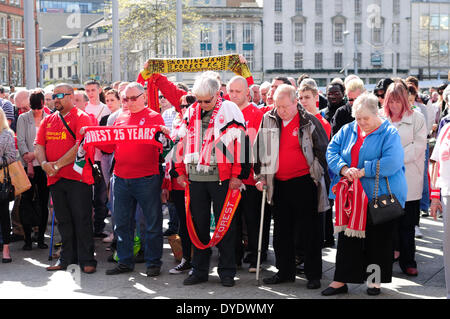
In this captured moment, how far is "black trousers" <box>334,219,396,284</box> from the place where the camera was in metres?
6.47

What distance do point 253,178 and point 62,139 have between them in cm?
229

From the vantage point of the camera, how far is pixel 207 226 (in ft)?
23.7

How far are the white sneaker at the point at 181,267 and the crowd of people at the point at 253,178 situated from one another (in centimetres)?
1

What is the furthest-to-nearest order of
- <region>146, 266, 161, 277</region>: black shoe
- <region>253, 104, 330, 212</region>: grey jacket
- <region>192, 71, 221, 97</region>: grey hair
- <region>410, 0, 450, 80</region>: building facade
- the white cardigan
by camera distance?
<region>410, 0, 450, 80</region>: building facade
<region>146, 266, 161, 277</region>: black shoe
the white cardigan
<region>192, 71, 221, 97</region>: grey hair
<region>253, 104, 330, 212</region>: grey jacket

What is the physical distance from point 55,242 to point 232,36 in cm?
6561

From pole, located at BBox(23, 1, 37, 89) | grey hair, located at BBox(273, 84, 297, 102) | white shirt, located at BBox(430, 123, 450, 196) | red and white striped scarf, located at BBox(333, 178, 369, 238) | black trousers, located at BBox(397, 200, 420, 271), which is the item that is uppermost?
pole, located at BBox(23, 1, 37, 89)

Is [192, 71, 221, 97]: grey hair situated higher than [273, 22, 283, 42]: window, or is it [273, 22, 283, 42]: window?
[273, 22, 283, 42]: window

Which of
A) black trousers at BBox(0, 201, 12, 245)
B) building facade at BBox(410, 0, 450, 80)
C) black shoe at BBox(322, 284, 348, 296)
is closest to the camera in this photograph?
black shoe at BBox(322, 284, 348, 296)

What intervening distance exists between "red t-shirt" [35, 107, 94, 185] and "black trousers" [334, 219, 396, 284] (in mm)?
3104

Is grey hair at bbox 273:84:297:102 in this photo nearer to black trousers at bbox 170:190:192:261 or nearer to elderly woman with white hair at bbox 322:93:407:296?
elderly woman with white hair at bbox 322:93:407:296

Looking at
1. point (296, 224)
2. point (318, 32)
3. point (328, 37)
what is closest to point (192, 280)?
point (296, 224)

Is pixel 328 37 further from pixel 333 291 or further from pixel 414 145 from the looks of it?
pixel 333 291

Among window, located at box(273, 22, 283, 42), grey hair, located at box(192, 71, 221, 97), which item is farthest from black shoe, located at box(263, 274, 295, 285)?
window, located at box(273, 22, 283, 42)

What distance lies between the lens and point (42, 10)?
11469 centimetres
